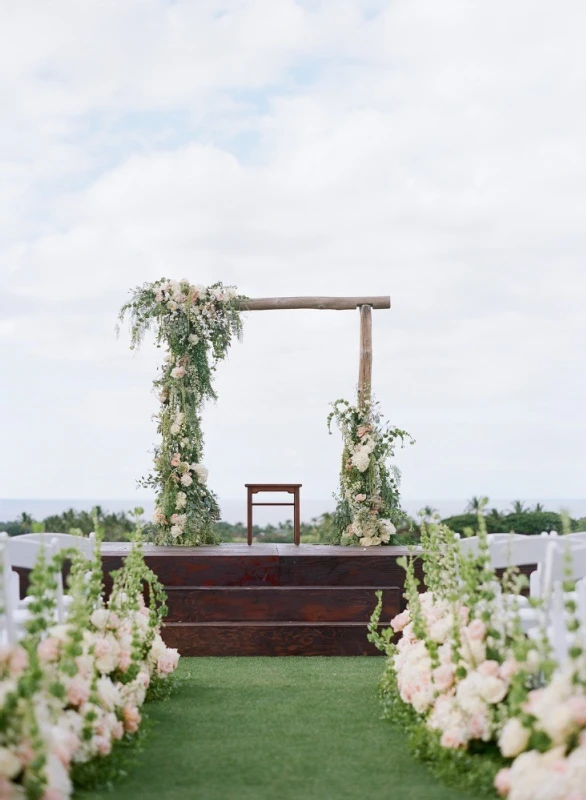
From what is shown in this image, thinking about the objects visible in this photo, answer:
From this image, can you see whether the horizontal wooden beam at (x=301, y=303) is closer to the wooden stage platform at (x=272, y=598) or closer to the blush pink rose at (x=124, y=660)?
the wooden stage platform at (x=272, y=598)

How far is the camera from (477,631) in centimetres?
350

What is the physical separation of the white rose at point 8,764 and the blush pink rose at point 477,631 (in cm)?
169

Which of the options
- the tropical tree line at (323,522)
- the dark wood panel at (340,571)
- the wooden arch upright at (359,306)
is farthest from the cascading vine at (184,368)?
the tropical tree line at (323,522)

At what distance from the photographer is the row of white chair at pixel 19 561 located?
11.9 ft

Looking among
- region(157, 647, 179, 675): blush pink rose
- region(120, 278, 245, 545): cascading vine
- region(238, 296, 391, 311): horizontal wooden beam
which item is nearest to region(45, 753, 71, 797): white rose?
region(157, 647, 179, 675): blush pink rose

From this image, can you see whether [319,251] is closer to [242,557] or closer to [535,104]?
[535,104]

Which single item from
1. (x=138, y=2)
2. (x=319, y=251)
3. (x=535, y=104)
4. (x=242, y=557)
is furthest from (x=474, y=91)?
(x=242, y=557)

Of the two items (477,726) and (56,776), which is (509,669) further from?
(56,776)

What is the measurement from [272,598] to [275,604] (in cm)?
5

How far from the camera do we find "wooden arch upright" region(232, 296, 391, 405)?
29.7ft

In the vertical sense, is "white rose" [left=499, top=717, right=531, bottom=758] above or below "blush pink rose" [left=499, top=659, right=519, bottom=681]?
below

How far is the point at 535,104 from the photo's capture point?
971cm

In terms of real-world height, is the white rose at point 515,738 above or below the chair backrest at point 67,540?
below

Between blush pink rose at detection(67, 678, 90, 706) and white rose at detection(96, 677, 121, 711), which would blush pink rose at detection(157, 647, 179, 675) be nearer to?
white rose at detection(96, 677, 121, 711)
